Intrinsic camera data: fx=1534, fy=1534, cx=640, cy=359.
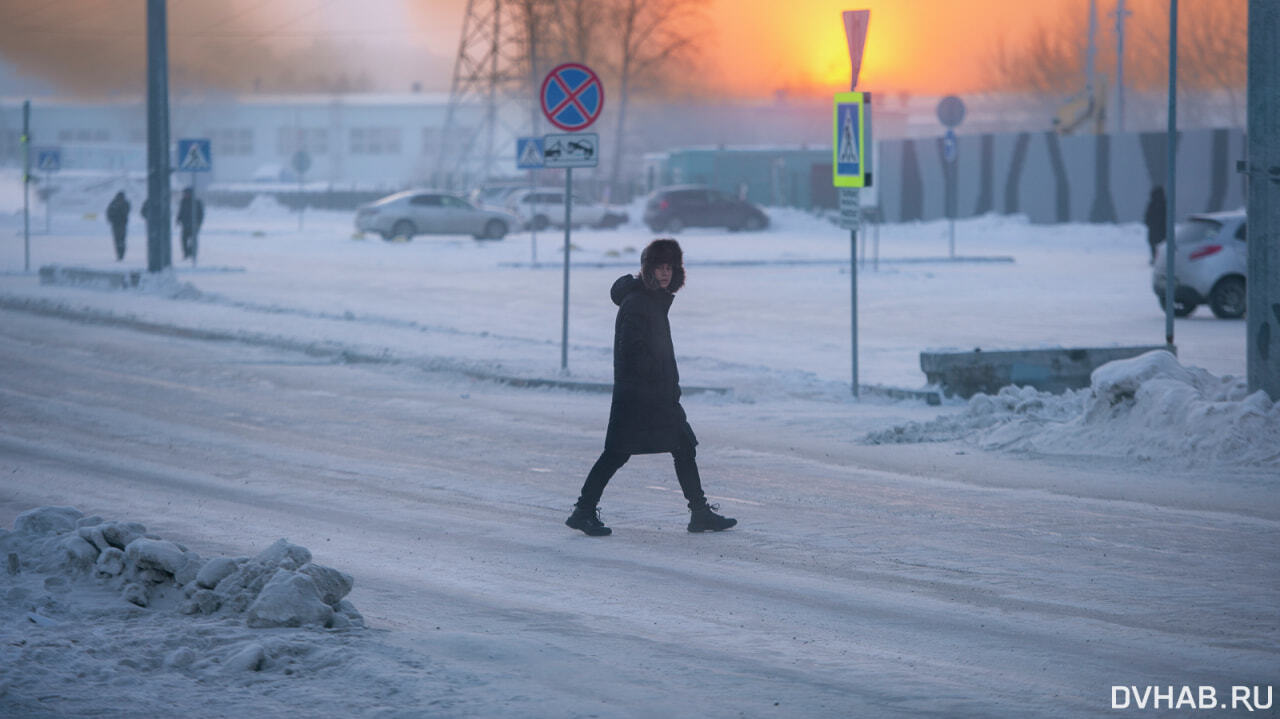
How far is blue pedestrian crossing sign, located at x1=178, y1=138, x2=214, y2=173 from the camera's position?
28297mm

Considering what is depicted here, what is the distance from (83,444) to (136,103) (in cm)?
7933

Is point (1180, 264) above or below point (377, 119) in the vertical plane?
below

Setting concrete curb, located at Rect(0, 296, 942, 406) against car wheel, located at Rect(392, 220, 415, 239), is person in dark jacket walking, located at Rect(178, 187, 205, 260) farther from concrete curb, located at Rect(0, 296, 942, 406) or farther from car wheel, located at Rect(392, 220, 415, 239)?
car wheel, located at Rect(392, 220, 415, 239)

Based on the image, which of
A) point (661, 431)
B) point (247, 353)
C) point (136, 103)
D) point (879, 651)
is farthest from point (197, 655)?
point (136, 103)

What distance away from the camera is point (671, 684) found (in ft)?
17.5

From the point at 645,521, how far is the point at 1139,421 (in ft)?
14.0

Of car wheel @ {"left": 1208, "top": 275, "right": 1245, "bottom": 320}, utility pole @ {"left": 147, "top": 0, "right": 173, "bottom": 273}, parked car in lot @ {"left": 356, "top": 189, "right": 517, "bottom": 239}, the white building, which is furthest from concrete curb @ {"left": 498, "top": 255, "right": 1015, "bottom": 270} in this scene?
the white building

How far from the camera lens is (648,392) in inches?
324

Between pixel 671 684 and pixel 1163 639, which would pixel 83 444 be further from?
pixel 1163 639

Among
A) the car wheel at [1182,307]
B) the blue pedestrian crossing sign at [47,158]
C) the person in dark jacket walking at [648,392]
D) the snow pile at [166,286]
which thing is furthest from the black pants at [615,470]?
the blue pedestrian crossing sign at [47,158]

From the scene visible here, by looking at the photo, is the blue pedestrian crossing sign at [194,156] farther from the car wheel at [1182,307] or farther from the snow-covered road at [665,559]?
the car wheel at [1182,307]

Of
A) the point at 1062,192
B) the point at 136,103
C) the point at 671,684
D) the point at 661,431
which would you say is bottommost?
the point at 671,684

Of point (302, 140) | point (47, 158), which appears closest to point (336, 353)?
point (47, 158)

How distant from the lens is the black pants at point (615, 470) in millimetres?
8188
